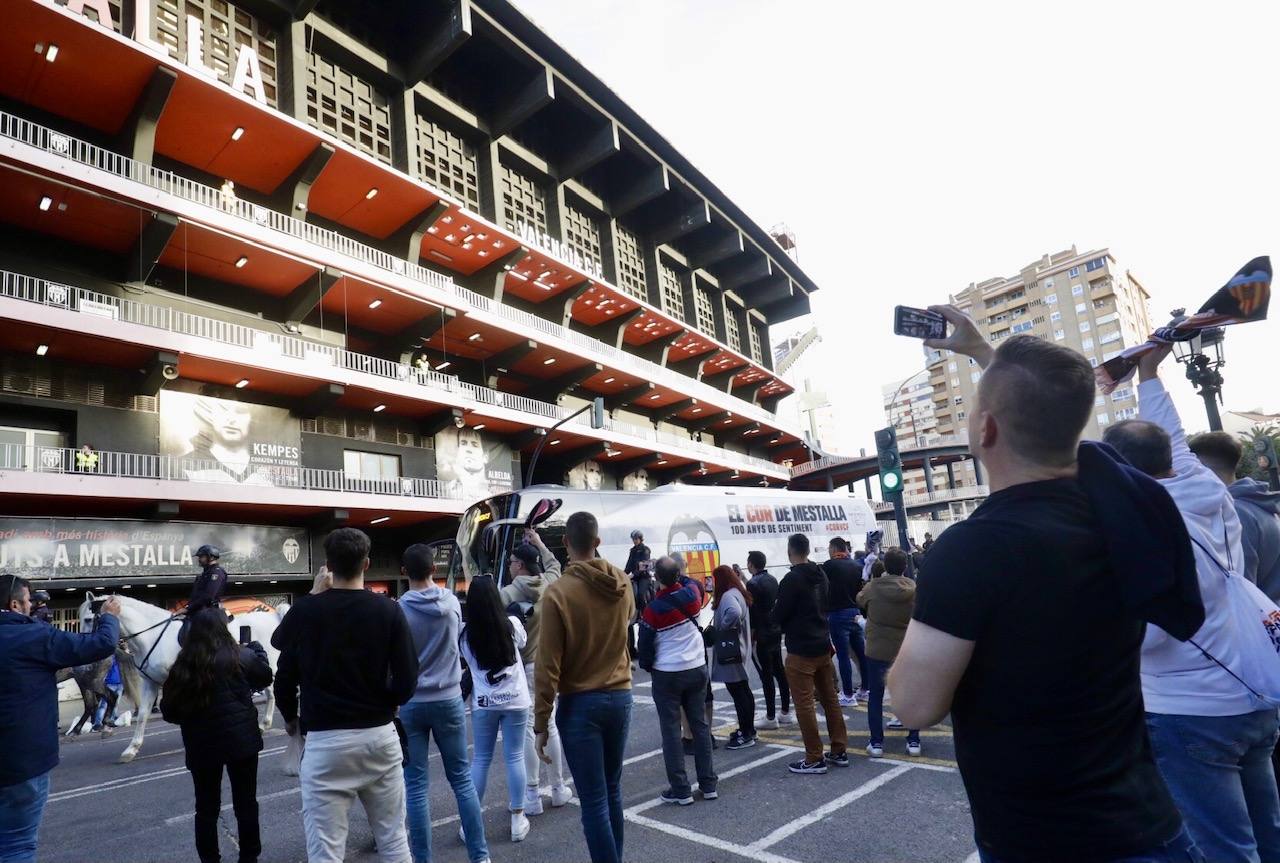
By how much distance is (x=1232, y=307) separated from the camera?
2.68m

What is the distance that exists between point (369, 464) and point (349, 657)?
2248 centimetres

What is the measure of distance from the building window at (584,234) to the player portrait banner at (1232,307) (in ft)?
106

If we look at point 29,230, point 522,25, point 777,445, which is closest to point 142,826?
point 29,230

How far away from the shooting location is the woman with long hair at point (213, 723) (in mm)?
4277

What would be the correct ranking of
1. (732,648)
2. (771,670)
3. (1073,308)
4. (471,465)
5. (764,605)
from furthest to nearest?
(1073,308) < (471,465) < (771,670) < (764,605) < (732,648)

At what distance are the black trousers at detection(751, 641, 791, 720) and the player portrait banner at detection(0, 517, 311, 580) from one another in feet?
55.1

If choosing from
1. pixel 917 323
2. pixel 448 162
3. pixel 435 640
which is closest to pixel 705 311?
pixel 448 162

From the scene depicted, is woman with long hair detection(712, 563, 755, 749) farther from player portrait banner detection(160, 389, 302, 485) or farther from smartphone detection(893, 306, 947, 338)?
player portrait banner detection(160, 389, 302, 485)

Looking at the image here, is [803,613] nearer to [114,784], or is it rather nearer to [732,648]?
[732,648]

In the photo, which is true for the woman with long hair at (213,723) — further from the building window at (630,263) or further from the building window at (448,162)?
the building window at (630,263)

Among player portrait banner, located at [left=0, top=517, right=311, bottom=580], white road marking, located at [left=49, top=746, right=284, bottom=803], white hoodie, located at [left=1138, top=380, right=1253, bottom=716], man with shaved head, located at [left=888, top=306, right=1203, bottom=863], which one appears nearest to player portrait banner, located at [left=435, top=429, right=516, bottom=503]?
player portrait banner, located at [left=0, top=517, right=311, bottom=580]

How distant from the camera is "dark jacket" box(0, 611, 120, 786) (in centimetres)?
369

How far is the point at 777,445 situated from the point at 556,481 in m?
26.4

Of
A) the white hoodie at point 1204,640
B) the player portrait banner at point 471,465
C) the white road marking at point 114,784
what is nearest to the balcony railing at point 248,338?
the player portrait banner at point 471,465
